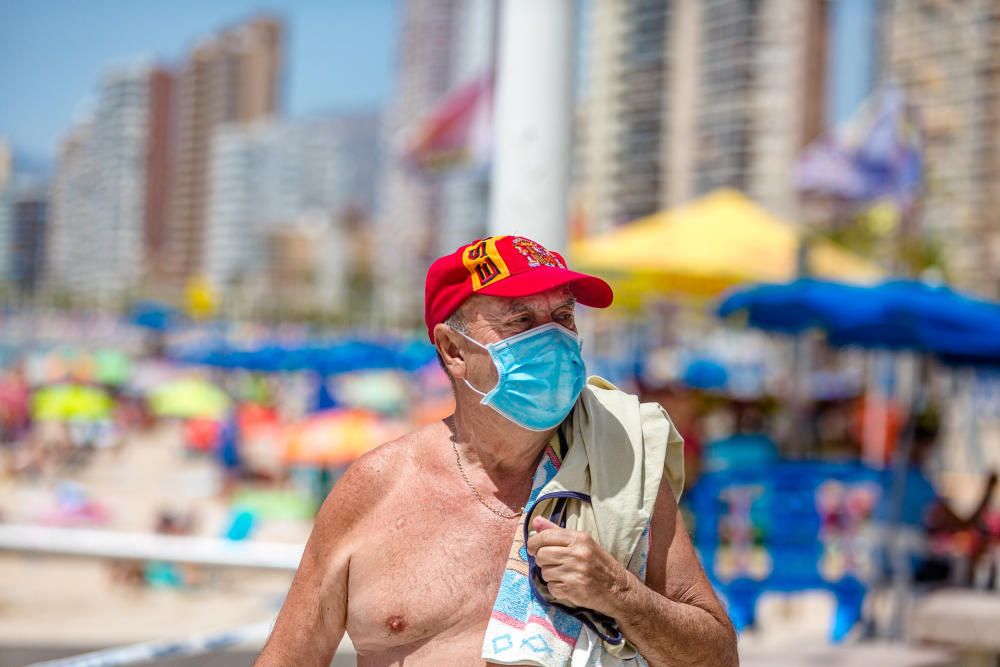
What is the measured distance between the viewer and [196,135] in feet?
485

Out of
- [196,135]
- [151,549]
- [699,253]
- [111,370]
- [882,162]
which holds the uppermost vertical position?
[196,135]

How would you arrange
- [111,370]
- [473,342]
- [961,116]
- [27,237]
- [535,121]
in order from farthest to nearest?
[27,237]
[961,116]
[111,370]
[535,121]
[473,342]

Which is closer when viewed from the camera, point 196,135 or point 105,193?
point 105,193

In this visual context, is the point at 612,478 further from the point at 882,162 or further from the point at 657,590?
the point at 882,162

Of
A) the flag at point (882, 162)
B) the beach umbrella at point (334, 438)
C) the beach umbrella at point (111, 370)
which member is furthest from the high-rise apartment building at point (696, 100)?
the beach umbrella at point (334, 438)

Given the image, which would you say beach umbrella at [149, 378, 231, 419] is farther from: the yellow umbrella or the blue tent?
the yellow umbrella

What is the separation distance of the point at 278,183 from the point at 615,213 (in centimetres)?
9114

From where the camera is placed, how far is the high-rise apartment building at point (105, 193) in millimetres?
130750

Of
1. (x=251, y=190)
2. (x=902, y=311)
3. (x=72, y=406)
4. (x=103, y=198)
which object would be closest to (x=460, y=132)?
(x=902, y=311)

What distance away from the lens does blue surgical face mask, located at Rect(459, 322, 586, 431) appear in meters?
1.57

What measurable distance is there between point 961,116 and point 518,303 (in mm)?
56152

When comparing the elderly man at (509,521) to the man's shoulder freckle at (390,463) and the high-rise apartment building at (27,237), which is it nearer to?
the man's shoulder freckle at (390,463)

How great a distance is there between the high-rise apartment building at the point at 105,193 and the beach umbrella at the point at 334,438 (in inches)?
4914

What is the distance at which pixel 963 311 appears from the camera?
5355 millimetres
